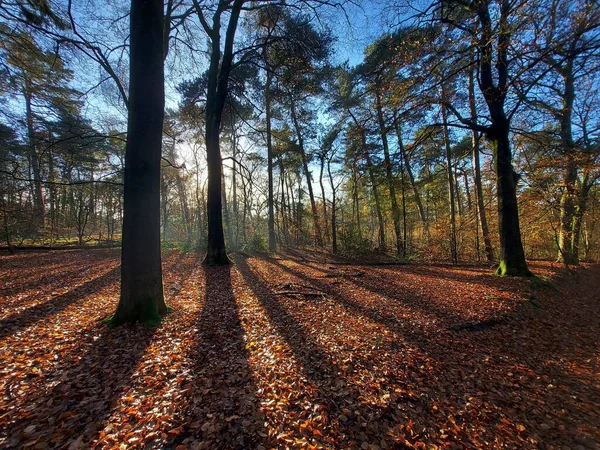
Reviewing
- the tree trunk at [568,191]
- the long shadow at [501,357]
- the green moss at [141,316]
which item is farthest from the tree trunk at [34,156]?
the tree trunk at [568,191]

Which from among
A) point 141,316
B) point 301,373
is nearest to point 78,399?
point 141,316

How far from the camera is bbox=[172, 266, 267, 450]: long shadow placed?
1956mm

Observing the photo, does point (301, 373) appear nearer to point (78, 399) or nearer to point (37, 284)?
point (78, 399)

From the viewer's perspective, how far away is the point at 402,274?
8.36 metres

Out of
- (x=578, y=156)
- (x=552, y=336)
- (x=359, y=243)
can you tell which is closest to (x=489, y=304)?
(x=552, y=336)

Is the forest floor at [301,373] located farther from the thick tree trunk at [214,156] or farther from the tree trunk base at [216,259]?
the thick tree trunk at [214,156]

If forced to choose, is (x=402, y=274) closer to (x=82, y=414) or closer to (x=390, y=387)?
(x=390, y=387)

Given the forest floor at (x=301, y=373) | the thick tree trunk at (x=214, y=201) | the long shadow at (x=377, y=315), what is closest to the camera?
the forest floor at (x=301, y=373)

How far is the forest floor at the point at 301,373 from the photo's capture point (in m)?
2.05

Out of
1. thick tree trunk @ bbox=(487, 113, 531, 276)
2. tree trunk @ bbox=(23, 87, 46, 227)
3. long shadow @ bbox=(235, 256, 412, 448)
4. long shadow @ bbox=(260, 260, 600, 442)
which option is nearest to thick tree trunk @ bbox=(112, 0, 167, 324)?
long shadow @ bbox=(235, 256, 412, 448)

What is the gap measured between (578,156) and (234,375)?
11.1m

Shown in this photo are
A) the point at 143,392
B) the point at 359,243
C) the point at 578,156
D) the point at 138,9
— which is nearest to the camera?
the point at 143,392

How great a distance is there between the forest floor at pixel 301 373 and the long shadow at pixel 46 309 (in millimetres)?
40

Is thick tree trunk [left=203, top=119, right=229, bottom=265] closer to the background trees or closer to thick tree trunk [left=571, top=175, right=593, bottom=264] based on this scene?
the background trees
